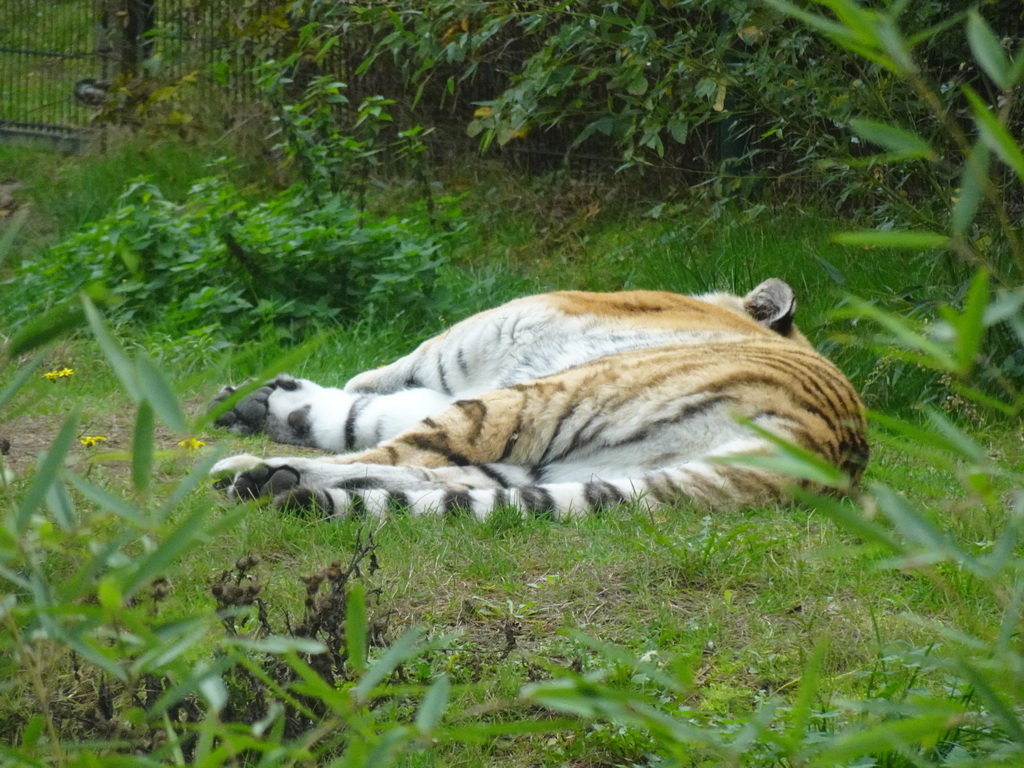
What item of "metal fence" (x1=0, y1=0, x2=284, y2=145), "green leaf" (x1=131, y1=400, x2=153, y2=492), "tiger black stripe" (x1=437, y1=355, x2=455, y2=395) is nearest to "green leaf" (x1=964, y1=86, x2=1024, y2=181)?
"green leaf" (x1=131, y1=400, x2=153, y2=492)

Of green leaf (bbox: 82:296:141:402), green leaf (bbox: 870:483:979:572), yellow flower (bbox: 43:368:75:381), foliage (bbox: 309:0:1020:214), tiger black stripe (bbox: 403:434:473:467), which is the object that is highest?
green leaf (bbox: 82:296:141:402)

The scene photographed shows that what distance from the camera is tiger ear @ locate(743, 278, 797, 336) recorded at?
16.8ft

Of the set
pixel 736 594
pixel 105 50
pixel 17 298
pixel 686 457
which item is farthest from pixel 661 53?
pixel 105 50

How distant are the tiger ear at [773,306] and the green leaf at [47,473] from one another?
4.24 meters

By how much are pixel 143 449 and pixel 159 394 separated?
7 centimetres

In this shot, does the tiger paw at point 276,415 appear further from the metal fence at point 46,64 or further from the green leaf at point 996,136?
the metal fence at point 46,64

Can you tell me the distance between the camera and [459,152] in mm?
9578

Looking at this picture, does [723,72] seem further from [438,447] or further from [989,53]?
[989,53]

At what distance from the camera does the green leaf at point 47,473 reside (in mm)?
1138

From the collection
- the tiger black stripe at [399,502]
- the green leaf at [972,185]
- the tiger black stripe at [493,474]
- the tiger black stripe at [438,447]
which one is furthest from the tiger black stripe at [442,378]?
the green leaf at [972,185]

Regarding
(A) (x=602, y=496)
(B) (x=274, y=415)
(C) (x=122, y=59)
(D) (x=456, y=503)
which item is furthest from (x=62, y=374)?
(C) (x=122, y=59)

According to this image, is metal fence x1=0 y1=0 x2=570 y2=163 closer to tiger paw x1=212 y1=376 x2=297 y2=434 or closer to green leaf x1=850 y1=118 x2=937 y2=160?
tiger paw x1=212 y1=376 x2=297 y2=434

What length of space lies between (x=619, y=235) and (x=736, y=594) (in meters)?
5.55

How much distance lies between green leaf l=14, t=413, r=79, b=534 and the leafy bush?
5.01 metres
